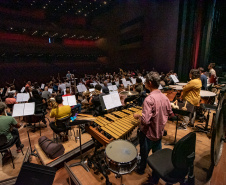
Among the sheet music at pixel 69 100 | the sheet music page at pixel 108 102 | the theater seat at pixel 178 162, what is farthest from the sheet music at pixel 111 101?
the sheet music at pixel 69 100

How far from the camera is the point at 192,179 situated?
1715 mm

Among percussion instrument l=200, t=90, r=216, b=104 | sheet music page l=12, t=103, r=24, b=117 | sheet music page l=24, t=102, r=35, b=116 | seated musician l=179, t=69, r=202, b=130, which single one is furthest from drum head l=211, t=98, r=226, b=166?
sheet music page l=12, t=103, r=24, b=117

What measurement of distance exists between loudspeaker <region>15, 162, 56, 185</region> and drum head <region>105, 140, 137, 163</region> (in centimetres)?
77

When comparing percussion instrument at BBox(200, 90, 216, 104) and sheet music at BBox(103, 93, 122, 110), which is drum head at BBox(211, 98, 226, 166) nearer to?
sheet music at BBox(103, 93, 122, 110)

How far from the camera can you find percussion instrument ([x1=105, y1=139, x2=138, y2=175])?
1807 millimetres

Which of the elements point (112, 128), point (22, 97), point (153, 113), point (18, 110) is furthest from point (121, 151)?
point (22, 97)

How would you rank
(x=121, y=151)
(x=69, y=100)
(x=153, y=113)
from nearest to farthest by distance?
(x=121, y=151)
(x=153, y=113)
(x=69, y=100)

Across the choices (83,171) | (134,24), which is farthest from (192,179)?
(134,24)

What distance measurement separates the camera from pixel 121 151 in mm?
2018

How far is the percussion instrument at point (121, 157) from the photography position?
1807 mm

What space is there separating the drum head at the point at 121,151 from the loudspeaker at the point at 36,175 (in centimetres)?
77

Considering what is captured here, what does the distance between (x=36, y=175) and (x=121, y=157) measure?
1.12 m

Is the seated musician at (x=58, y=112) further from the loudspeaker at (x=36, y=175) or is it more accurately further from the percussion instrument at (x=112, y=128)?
the loudspeaker at (x=36, y=175)

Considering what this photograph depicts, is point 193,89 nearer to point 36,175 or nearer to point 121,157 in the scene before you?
point 121,157
